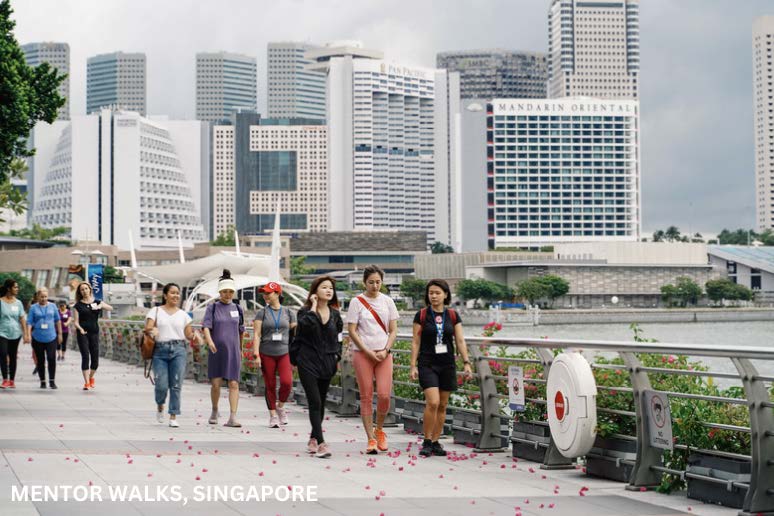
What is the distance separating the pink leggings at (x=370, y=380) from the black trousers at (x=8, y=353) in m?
10.6

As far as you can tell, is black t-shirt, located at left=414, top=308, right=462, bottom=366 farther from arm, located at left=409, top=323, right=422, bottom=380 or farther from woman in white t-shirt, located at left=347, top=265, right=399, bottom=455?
woman in white t-shirt, located at left=347, top=265, right=399, bottom=455

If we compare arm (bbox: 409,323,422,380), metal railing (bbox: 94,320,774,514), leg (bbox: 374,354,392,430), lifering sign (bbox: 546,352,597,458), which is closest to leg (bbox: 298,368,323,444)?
leg (bbox: 374,354,392,430)

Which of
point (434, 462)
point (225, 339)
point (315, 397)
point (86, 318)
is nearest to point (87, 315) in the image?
point (86, 318)

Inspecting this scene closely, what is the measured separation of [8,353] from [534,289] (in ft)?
462

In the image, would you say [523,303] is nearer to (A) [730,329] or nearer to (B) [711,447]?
(A) [730,329]

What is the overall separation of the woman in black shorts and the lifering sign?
1422 mm

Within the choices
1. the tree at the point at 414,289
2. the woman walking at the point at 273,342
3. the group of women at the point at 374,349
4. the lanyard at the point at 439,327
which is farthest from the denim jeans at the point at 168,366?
the tree at the point at 414,289

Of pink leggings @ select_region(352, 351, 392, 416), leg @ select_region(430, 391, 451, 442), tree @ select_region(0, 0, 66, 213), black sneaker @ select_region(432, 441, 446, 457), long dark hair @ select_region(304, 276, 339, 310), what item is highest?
tree @ select_region(0, 0, 66, 213)

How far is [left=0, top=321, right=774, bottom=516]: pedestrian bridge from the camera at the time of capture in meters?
8.88

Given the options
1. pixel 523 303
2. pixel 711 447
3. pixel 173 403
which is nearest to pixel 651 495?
pixel 711 447

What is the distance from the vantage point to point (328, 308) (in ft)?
42.3

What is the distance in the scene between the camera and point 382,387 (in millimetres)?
12820

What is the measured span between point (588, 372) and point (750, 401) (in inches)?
86.3

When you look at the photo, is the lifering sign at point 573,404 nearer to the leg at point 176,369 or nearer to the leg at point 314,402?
the leg at point 314,402
